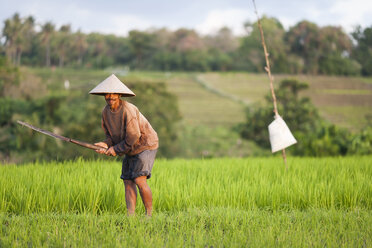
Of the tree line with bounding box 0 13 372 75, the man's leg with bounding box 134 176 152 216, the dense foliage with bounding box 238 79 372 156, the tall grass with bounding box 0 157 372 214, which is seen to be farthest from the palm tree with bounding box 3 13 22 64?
the man's leg with bounding box 134 176 152 216

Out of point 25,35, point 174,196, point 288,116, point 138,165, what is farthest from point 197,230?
point 25,35

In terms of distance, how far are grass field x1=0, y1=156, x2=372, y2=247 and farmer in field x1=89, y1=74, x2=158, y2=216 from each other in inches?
12.3

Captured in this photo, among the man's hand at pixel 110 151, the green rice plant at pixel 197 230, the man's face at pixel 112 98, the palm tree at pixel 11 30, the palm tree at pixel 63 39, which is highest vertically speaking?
the palm tree at pixel 63 39

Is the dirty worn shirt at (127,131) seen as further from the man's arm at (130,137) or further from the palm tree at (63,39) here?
the palm tree at (63,39)

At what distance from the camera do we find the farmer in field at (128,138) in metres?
3.77

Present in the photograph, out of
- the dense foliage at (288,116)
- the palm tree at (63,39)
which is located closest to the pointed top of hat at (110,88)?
the dense foliage at (288,116)

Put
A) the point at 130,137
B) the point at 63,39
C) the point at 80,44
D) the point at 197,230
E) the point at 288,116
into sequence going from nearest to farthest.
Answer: the point at 197,230, the point at 130,137, the point at 288,116, the point at 63,39, the point at 80,44

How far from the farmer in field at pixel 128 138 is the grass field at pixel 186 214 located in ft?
1.03

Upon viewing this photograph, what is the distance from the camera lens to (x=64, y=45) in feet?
91.7

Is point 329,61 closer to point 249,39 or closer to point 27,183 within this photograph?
A: point 249,39

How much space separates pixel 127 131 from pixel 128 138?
0.21 feet

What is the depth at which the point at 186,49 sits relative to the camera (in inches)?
1634

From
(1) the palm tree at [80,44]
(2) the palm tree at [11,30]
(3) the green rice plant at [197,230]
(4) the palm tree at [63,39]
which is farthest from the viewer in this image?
(1) the palm tree at [80,44]

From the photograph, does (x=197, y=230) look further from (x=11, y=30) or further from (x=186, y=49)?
(x=186, y=49)
